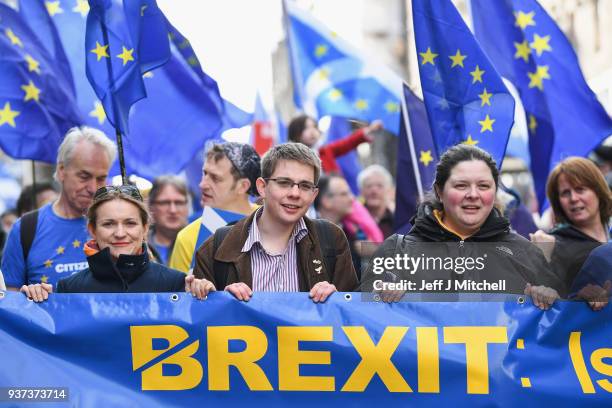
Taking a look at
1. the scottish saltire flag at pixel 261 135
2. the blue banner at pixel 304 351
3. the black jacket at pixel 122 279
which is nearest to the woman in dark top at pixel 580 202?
the blue banner at pixel 304 351

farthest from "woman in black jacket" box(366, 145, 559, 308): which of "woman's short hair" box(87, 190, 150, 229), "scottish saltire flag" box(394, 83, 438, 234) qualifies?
"scottish saltire flag" box(394, 83, 438, 234)

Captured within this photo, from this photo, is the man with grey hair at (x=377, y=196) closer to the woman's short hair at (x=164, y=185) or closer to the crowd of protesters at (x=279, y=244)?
the woman's short hair at (x=164, y=185)

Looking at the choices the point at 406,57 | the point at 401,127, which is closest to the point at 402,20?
the point at 406,57

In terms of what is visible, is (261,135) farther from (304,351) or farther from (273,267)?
(304,351)

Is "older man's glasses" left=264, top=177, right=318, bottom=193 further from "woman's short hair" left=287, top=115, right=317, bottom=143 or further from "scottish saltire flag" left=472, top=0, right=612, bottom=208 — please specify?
"woman's short hair" left=287, top=115, right=317, bottom=143

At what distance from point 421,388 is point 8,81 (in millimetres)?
4161

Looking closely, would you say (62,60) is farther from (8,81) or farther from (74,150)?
(74,150)

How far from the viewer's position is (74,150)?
641 cm

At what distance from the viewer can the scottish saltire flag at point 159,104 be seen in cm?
791

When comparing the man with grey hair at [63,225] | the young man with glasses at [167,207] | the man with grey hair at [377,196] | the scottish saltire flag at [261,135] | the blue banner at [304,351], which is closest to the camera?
the blue banner at [304,351]

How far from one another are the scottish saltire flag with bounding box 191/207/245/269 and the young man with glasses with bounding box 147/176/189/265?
7.27 feet

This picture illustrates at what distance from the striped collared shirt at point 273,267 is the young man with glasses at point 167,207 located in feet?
11.6

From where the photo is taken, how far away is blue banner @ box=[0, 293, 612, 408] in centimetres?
484

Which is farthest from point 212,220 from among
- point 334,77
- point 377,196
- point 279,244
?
point 334,77
